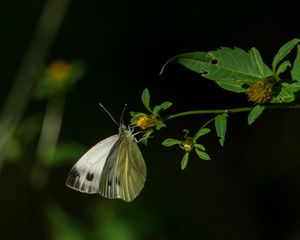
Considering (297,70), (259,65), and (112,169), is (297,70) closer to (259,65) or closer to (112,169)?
(259,65)

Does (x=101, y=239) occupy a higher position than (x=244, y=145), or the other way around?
(x=244, y=145)

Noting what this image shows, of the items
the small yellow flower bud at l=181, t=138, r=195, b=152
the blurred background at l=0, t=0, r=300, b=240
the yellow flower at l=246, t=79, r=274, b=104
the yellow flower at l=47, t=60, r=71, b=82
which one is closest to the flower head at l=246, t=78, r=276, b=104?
the yellow flower at l=246, t=79, r=274, b=104

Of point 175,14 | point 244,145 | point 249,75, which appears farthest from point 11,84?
point 249,75

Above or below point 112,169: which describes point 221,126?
above

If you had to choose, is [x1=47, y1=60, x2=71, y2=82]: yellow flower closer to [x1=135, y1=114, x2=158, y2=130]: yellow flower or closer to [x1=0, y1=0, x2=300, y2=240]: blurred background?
[x1=0, y1=0, x2=300, y2=240]: blurred background

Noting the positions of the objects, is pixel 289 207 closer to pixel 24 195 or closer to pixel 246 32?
pixel 246 32

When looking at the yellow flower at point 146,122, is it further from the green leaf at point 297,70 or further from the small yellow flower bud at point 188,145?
the green leaf at point 297,70

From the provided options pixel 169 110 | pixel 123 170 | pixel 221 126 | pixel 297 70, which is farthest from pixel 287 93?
pixel 169 110

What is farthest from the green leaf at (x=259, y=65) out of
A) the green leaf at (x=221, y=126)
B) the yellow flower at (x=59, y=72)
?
the yellow flower at (x=59, y=72)
